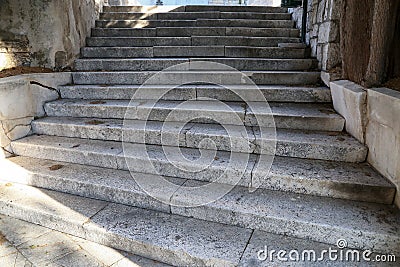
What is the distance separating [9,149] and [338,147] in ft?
9.41

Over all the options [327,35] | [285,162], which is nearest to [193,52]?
[327,35]

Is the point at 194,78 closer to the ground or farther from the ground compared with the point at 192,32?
closer to the ground

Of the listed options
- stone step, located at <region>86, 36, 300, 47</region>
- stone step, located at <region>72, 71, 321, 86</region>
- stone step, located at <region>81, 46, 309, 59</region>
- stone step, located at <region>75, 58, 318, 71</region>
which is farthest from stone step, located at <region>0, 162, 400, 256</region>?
stone step, located at <region>86, 36, 300, 47</region>

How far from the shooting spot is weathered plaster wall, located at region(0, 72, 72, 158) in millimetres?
2559

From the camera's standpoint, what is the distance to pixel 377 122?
1.73m

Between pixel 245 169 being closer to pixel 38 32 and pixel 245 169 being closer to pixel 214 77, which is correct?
pixel 214 77

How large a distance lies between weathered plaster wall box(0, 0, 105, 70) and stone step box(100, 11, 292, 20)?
0.95 meters

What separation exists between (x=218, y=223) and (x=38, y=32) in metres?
2.85

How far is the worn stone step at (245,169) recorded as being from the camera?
1.70m

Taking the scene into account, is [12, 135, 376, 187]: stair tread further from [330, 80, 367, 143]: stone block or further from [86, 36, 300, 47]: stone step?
[86, 36, 300, 47]: stone step

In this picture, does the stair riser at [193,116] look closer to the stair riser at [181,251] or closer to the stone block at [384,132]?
the stone block at [384,132]

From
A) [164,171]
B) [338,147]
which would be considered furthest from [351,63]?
[164,171]

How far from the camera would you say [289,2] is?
4.03 metres

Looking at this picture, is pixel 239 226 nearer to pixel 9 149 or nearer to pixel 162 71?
pixel 162 71
